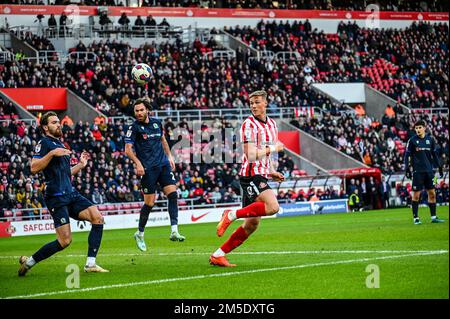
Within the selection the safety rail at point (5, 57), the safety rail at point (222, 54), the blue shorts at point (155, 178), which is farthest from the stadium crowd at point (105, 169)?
the blue shorts at point (155, 178)

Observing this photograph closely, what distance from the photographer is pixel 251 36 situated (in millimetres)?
54438

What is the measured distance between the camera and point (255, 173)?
496 inches

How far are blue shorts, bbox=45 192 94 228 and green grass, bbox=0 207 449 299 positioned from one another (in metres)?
0.86

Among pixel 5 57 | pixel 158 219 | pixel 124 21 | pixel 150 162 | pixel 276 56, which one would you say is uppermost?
pixel 124 21

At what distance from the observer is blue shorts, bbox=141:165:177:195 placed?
52.5 feet

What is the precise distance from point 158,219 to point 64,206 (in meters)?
21.3

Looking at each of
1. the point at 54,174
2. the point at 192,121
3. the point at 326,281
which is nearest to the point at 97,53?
the point at 192,121

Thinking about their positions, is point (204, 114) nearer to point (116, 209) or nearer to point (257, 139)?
point (116, 209)

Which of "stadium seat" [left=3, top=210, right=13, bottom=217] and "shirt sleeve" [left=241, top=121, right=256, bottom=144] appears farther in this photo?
"stadium seat" [left=3, top=210, right=13, bottom=217]

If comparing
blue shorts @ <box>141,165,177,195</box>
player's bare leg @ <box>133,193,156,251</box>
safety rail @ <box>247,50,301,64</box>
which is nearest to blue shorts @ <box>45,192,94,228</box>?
player's bare leg @ <box>133,193,156,251</box>

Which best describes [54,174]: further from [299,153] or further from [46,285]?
[299,153]

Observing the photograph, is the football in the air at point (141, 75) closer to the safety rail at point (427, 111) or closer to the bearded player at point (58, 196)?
the bearded player at point (58, 196)

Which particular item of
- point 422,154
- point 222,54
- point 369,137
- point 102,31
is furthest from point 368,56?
point 422,154

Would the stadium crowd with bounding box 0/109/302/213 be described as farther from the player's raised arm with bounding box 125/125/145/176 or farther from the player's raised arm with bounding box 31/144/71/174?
the player's raised arm with bounding box 31/144/71/174
